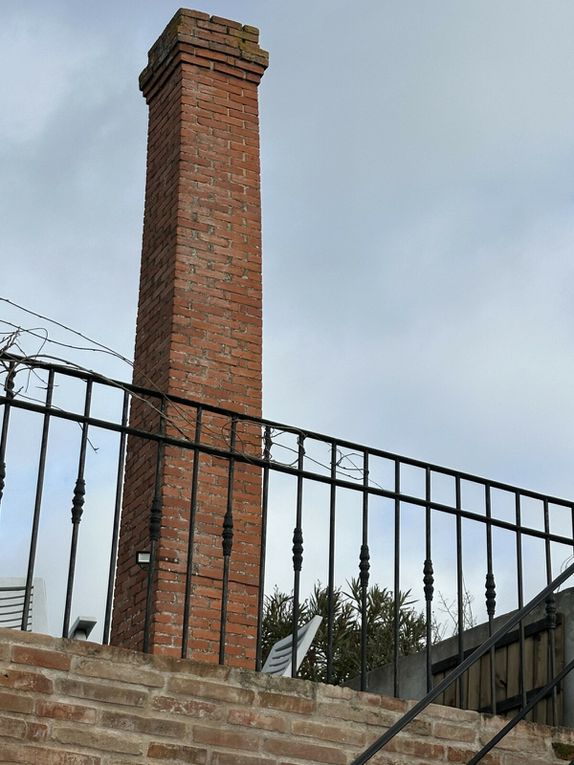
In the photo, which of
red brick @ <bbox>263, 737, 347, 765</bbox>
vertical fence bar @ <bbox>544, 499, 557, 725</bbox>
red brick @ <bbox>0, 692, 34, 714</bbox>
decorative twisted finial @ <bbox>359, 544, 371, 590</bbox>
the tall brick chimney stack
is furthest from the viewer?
the tall brick chimney stack

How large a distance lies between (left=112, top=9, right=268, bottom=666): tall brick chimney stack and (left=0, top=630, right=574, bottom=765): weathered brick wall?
2.34m

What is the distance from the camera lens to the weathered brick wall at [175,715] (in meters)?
4.28

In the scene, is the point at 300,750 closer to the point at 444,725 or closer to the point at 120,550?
the point at 444,725

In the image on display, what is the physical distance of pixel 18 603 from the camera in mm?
5922

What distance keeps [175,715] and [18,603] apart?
163cm

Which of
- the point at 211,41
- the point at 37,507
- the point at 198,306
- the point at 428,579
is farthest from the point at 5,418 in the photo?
the point at 211,41

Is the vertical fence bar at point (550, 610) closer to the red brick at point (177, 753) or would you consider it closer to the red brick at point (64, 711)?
the red brick at point (177, 753)

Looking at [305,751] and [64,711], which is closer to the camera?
[64,711]

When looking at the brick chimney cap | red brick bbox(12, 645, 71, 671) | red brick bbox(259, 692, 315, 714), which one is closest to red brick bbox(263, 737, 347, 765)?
red brick bbox(259, 692, 315, 714)

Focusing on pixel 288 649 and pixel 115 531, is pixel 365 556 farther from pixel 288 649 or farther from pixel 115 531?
pixel 288 649

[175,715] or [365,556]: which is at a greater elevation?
[365,556]

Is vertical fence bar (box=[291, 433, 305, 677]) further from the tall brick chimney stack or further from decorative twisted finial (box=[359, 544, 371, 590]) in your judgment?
the tall brick chimney stack

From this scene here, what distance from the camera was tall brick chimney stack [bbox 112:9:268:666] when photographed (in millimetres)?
7480

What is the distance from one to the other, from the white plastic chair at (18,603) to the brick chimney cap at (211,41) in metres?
4.66
